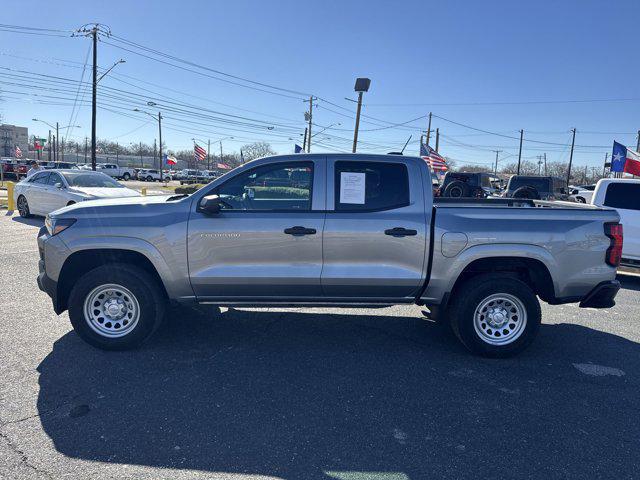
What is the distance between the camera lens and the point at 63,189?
40.6 ft

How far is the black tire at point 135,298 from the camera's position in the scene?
165 inches

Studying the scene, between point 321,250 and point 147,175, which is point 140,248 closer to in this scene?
point 321,250

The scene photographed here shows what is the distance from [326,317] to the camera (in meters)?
5.55

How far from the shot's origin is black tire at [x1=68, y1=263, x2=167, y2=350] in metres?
4.20

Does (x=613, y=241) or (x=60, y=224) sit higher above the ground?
(x=613, y=241)

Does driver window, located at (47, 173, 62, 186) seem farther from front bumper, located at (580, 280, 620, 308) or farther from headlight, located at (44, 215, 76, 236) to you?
front bumper, located at (580, 280, 620, 308)

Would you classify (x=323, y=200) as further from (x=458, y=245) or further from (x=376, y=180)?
(x=458, y=245)

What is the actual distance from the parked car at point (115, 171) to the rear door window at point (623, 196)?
1990 inches

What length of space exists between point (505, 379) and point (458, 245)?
4.14 feet

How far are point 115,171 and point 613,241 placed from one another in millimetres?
55015

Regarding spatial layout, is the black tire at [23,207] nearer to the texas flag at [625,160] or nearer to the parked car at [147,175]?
the texas flag at [625,160]

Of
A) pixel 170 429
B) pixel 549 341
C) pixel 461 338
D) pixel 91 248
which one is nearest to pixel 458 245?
pixel 461 338

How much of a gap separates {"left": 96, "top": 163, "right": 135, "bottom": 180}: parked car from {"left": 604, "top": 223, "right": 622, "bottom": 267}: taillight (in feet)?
173

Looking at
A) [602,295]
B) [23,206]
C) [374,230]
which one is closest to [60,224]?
[374,230]
